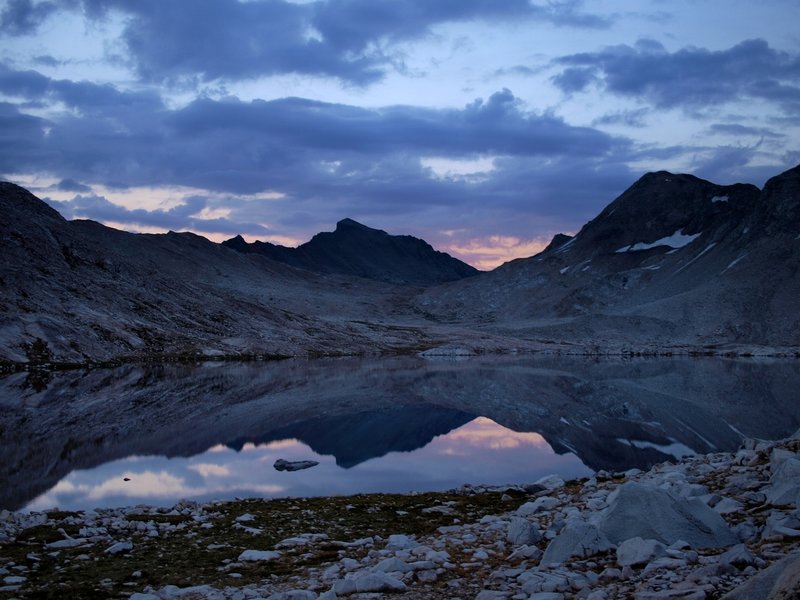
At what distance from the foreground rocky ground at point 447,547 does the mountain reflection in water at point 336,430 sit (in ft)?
16.9

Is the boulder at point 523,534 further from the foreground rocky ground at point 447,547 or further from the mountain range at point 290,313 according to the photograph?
the mountain range at point 290,313

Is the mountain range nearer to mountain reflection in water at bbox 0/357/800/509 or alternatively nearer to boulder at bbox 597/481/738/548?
mountain reflection in water at bbox 0/357/800/509

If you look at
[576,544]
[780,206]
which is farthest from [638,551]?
[780,206]

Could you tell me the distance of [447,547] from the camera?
13.6 m

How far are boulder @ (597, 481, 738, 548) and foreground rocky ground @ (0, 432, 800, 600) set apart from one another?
0.08ft

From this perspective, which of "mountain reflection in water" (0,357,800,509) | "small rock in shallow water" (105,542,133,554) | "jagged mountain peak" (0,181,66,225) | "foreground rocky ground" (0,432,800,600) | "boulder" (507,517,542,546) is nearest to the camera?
"foreground rocky ground" (0,432,800,600)

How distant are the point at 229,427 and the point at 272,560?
83.0 ft

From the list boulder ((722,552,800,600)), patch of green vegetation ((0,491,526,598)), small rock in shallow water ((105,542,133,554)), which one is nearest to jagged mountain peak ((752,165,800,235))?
patch of green vegetation ((0,491,526,598))

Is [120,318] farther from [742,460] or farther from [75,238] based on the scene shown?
[742,460]

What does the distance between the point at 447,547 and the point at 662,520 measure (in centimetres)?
418

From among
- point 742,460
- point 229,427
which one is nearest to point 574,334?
point 229,427

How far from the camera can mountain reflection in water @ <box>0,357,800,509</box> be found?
24344 mm

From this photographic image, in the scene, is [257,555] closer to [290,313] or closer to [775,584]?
[775,584]

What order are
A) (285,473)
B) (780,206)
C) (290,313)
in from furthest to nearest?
(780,206) < (290,313) < (285,473)
